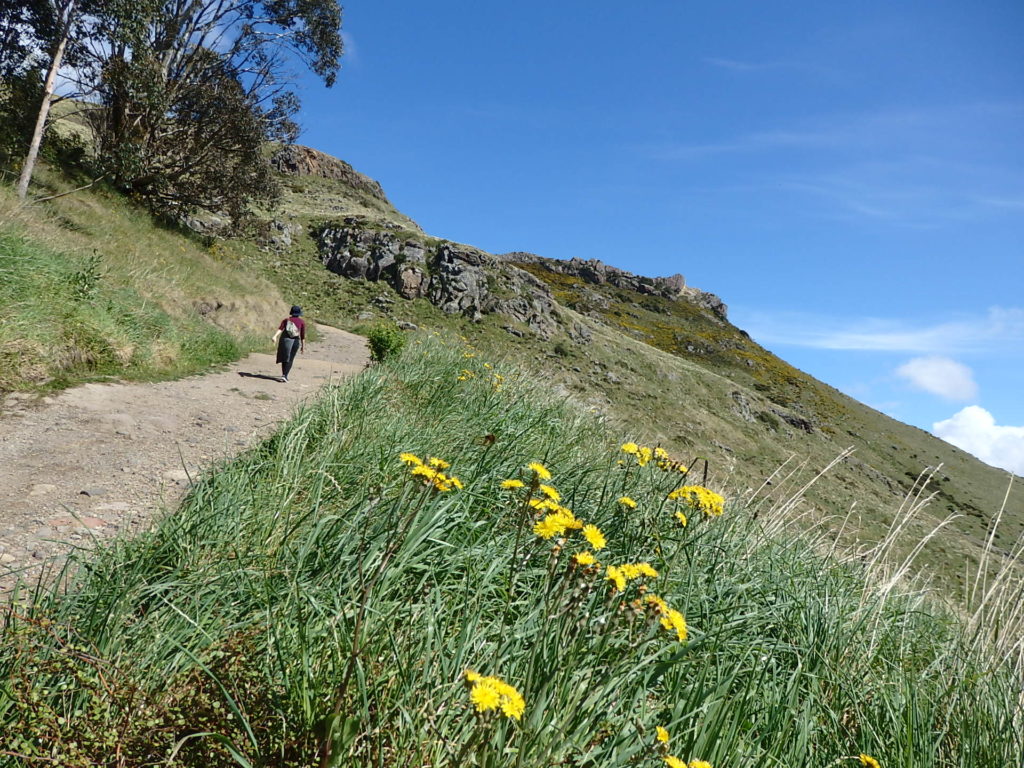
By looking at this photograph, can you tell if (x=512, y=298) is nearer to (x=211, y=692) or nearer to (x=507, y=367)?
(x=507, y=367)

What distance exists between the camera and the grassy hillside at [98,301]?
18.8 ft

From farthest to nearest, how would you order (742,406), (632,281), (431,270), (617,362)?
(632,281) → (742,406) → (617,362) → (431,270)

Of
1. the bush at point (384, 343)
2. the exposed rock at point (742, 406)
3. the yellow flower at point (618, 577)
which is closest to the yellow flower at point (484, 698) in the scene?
the yellow flower at point (618, 577)

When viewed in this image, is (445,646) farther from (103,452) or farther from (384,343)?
(384,343)

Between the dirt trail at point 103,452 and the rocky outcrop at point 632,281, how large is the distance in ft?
333

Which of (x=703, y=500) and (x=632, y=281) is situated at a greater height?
(x=632, y=281)

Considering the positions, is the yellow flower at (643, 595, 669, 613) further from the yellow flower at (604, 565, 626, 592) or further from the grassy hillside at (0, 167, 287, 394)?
the grassy hillside at (0, 167, 287, 394)

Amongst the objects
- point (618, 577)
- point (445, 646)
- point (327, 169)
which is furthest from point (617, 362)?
point (327, 169)

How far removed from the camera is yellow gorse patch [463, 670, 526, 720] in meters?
1.11

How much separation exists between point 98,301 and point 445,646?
8317 mm

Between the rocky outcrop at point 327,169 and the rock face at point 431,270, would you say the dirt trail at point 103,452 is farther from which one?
the rocky outcrop at point 327,169

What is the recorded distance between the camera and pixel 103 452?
3.93 metres

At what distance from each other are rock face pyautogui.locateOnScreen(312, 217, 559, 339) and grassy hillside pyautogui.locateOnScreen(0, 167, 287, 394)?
2534 centimetres

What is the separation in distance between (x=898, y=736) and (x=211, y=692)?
2741mm
